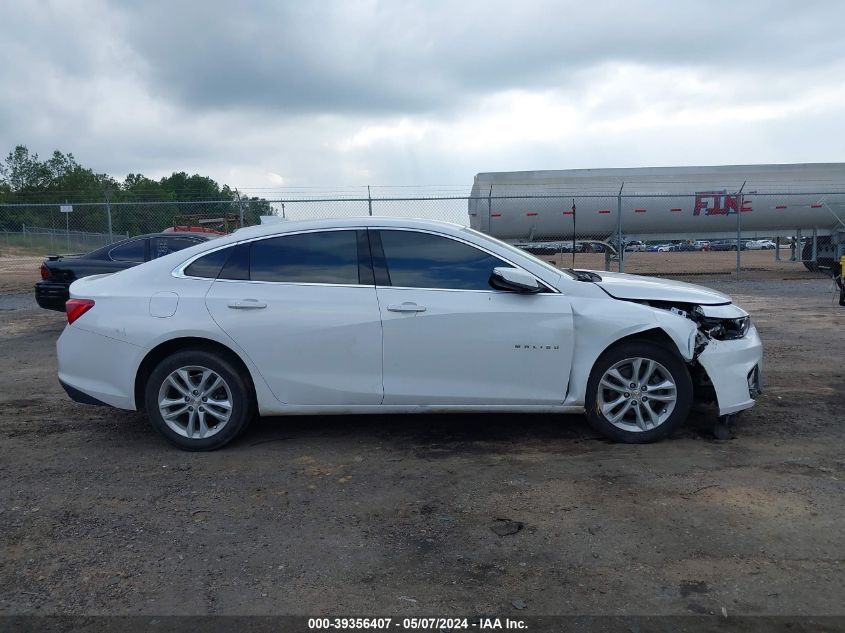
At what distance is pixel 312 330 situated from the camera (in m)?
4.93

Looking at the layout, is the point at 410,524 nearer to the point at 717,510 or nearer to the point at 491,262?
the point at 717,510

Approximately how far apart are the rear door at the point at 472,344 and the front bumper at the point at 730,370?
0.99 metres

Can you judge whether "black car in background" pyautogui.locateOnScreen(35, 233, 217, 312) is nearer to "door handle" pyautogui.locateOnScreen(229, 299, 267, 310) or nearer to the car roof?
the car roof

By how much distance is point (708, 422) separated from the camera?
554cm

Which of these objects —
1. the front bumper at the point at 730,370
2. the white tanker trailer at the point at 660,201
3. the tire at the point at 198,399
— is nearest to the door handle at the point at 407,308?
the tire at the point at 198,399

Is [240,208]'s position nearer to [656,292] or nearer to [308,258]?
[308,258]

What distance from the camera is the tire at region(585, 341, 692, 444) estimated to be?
16.1 feet

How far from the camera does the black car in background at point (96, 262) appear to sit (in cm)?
1018

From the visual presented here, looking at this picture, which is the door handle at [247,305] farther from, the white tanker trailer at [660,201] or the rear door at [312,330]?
the white tanker trailer at [660,201]

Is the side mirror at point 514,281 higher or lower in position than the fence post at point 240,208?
lower

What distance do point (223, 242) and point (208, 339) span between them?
0.74 meters

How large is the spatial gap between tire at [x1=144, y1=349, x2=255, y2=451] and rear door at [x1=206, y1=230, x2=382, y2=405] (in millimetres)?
223

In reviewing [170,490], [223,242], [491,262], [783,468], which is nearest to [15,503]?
[170,490]

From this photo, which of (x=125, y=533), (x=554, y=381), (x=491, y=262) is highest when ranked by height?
(x=491, y=262)
